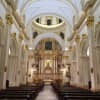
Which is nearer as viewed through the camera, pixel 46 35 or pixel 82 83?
pixel 82 83

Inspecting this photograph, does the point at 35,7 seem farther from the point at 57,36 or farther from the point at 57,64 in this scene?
the point at 57,64

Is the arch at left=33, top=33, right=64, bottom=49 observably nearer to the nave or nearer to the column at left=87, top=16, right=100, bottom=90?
the column at left=87, top=16, right=100, bottom=90

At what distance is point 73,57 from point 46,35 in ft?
35.0

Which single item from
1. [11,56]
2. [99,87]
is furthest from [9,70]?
Result: [99,87]

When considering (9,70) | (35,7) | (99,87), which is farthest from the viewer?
(35,7)

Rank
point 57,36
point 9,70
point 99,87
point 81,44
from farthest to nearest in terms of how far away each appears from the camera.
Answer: point 57,36, point 81,44, point 9,70, point 99,87

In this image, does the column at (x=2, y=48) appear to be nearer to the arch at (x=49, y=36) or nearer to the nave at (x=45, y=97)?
the nave at (x=45, y=97)

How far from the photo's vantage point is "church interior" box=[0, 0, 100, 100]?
8.82 metres

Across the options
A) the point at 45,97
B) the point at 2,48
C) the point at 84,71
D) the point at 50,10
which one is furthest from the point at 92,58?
the point at 50,10

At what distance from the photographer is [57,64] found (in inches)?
1037

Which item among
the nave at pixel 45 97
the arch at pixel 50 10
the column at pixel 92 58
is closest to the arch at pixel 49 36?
the arch at pixel 50 10

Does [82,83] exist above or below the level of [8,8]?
below

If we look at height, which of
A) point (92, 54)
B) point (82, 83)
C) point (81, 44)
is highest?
point (81, 44)

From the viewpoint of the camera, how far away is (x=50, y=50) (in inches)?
1097
